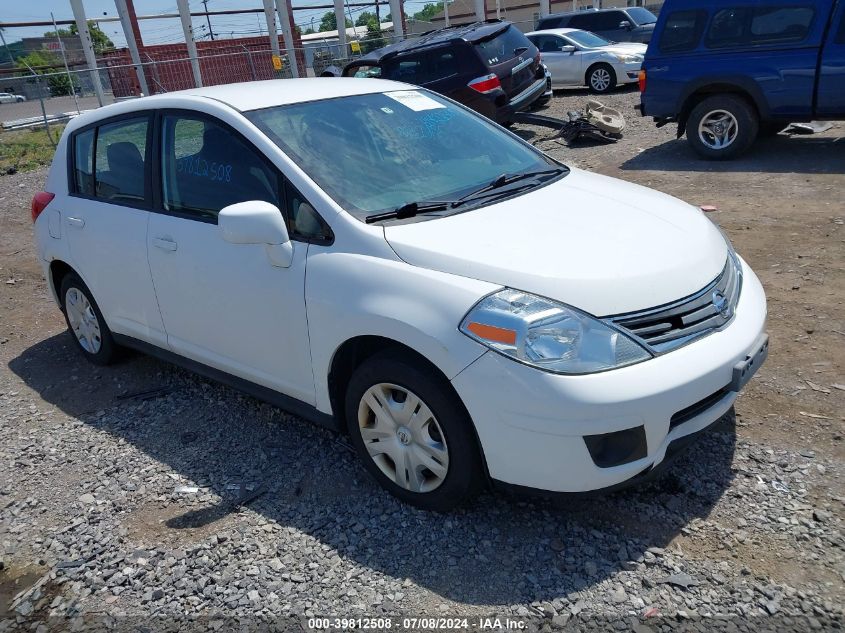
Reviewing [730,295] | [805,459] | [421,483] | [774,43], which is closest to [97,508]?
[421,483]

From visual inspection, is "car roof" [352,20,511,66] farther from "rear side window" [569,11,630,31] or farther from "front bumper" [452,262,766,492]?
"rear side window" [569,11,630,31]

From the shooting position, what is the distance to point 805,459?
10.7ft

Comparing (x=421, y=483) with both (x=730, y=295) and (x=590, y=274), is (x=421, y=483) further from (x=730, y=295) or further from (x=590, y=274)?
(x=730, y=295)

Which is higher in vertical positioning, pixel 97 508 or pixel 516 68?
pixel 516 68

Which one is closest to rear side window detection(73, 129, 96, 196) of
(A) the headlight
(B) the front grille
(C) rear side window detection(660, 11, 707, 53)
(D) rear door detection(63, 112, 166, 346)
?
(D) rear door detection(63, 112, 166, 346)

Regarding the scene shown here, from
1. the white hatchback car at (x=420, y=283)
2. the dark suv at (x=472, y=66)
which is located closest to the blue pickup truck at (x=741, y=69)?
the dark suv at (x=472, y=66)

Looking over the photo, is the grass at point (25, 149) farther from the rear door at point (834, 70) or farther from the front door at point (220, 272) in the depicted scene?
the rear door at point (834, 70)

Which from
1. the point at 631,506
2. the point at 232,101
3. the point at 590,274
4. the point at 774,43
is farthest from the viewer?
the point at 774,43

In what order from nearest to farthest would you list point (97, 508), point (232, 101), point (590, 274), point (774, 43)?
1. point (590, 274)
2. point (97, 508)
3. point (232, 101)
4. point (774, 43)

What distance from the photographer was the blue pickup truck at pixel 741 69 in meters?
8.10

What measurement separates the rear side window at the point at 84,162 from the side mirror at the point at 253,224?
197 centimetres

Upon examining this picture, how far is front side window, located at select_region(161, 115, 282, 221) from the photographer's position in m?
3.50

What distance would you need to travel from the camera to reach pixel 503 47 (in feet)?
37.7

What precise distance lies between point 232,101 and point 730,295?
8.50ft
